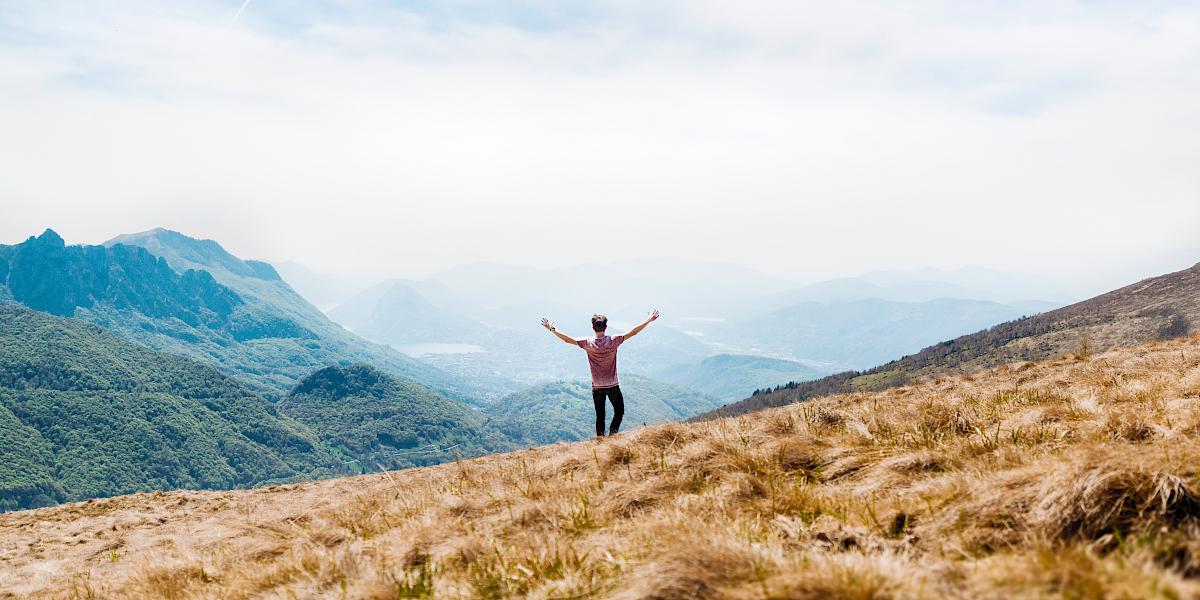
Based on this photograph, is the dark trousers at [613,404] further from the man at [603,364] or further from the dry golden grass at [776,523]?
the dry golden grass at [776,523]

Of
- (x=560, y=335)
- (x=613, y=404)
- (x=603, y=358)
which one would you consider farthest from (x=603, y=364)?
(x=560, y=335)

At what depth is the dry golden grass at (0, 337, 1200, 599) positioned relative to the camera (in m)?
3.61

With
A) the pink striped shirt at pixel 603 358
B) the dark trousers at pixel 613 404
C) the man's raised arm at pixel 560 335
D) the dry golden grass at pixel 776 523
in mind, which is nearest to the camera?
the dry golden grass at pixel 776 523

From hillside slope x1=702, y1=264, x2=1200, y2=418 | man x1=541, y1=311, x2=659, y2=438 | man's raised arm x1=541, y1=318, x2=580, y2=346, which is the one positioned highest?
man's raised arm x1=541, y1=318, x2=580, y2=346

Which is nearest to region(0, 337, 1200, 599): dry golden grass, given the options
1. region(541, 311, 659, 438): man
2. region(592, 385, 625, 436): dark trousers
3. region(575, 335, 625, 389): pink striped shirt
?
region(592, 385, 625, 436): dark trousers

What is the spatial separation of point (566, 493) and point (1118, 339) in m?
66.6

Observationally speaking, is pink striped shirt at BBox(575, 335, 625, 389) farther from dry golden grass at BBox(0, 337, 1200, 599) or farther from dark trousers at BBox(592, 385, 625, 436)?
dry golden grass at BBox(0, 337, 1200, 599)

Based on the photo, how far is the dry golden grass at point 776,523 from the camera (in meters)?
3.61

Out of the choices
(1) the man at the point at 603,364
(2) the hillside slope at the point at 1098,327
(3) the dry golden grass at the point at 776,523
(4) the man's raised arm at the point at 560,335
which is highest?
(4) the man's raised arm at the point at 560,335

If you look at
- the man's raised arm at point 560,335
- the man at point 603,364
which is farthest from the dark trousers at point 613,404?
the man's raised arm at point 560,335

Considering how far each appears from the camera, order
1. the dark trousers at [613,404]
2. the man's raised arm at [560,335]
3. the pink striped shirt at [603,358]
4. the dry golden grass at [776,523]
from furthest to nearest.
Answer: the pink striped shirt at [603,358]
the dark trousers at [613,404]
the man's raised arm at [560,335]
the dry golden grass at [776,523]

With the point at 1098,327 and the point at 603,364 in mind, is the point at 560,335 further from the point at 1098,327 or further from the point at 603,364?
the point at 1098,327

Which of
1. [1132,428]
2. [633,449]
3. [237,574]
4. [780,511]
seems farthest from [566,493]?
[1132,428]

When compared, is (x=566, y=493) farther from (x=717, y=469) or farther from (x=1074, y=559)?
(x=1074, y=559)
